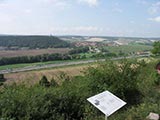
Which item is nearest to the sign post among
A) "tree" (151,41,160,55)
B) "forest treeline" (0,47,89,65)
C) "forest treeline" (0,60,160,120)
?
"forest treeline" (0,60,160,120)

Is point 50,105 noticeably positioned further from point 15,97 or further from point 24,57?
point 24,57

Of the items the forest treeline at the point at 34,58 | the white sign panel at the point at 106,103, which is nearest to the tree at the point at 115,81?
the white sign panel at the point at 106,103

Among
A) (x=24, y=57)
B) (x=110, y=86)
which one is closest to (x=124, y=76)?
(x=110, y=86)

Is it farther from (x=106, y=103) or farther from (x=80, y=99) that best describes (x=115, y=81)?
(x=106, y=103)

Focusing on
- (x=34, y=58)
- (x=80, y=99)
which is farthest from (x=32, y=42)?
(x=80, y=99)

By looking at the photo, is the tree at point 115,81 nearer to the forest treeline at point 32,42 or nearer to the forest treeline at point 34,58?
the forest treeline at point 34,58

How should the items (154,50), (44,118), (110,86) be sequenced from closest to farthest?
(44,118)
(110,86)
(154,50)

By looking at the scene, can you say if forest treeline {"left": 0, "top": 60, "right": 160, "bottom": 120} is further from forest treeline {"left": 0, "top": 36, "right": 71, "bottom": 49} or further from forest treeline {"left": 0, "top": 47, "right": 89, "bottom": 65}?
forest treeline {"left": 0, "top": 36, "right": 71, "bottom": 49}
